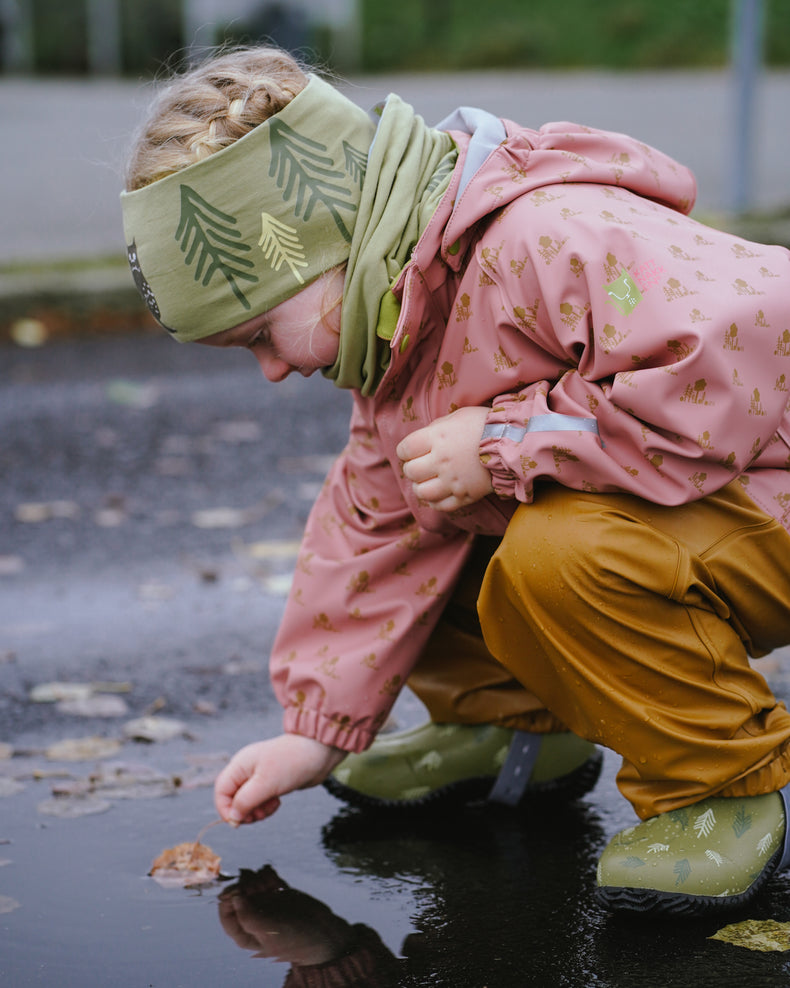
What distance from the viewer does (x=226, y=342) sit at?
1.90 metres

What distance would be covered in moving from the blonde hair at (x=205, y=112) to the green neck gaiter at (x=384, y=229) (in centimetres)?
14

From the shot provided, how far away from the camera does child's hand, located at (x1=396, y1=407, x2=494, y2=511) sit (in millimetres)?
1738

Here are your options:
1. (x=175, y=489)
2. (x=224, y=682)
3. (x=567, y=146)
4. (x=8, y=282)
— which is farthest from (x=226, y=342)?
(x=8, y=282)

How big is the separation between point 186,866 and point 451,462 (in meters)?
0.65

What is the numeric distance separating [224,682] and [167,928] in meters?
0.82

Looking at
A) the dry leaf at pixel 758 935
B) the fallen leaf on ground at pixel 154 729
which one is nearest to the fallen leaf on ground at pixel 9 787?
the fallen leaf on ground at pixel 154 729

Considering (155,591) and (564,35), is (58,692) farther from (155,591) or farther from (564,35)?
(564,35)

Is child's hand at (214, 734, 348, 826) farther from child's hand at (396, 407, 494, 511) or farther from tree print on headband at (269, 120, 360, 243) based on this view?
tree print on headband at (269, 120, 360, 243)

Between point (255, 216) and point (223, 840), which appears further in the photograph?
point (223, 840)

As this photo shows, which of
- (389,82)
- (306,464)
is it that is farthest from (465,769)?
(389,82)

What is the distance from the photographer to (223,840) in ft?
6.53

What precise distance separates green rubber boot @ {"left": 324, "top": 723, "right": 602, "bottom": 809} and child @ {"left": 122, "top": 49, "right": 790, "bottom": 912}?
0.12m

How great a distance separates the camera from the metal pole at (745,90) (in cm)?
620

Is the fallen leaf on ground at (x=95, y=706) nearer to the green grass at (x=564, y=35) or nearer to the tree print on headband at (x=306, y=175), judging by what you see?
the tree print on headband at (x=306, y=175)
